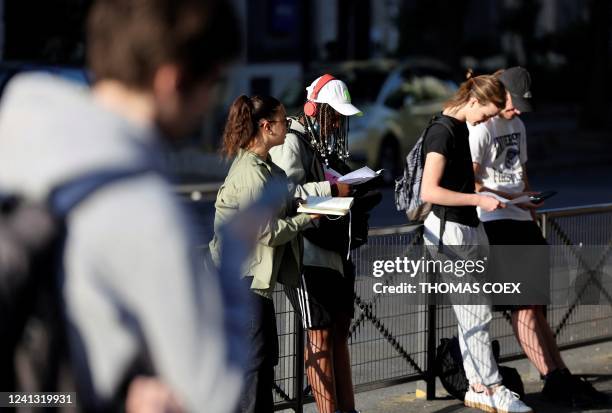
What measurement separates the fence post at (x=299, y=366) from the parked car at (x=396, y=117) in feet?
36.8

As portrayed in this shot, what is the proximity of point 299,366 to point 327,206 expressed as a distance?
1.22 meters

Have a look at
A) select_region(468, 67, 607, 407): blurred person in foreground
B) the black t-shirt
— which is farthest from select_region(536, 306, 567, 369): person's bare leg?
the black t-shirt

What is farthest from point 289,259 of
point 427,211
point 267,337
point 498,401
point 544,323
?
point 544,323

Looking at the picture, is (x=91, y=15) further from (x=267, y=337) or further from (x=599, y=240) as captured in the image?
(x=599, y=240)

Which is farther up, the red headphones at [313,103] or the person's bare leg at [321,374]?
the red headphones at [313,103]

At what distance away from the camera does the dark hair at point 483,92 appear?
592 cm

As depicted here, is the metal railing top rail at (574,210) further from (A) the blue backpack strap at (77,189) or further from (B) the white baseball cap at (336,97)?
(A) the blue backpack strap at (77,189)

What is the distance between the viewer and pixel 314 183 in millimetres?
5168

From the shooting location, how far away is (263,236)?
191 inches

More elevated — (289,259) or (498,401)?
(289,259)

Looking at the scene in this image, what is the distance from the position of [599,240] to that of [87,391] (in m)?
6.25

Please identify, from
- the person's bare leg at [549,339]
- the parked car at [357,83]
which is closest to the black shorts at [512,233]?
the person's bare leg at [549,339]

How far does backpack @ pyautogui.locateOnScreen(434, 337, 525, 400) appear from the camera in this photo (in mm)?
6320

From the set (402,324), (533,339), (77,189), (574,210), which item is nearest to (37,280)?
(77,189)
